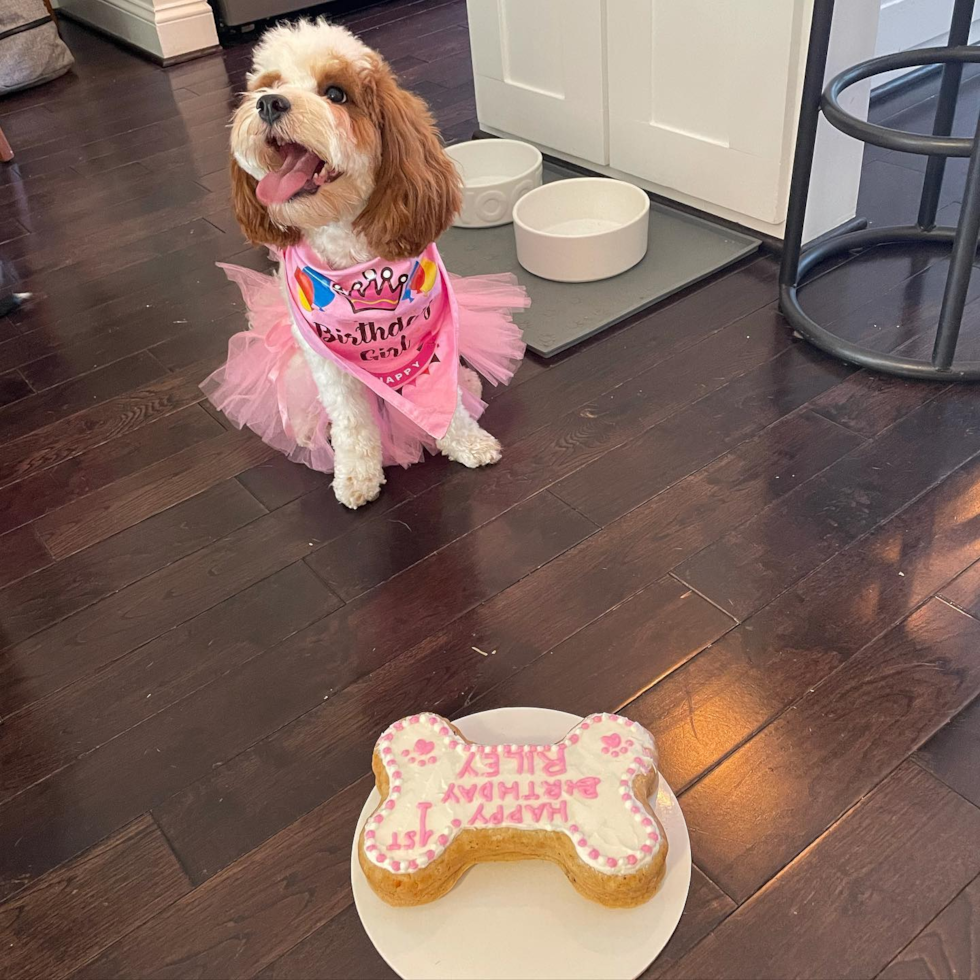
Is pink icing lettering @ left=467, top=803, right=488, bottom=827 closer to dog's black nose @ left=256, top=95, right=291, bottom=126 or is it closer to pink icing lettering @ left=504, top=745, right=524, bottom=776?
pink icing lettering @ left=504, top=745, right=524, bottom=776

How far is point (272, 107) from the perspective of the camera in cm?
131

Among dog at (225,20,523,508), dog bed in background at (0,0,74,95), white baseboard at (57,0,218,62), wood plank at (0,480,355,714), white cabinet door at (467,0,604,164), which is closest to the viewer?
dog at (225,20,523,508)

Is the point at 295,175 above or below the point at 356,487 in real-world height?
above

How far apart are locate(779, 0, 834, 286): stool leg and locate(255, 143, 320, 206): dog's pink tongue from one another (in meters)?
0.93

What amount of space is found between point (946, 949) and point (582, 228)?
1.75m

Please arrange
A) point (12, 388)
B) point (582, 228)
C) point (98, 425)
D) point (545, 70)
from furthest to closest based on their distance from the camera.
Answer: point (545, 70), point (582, 228), point (12, 388), point (98, 425)

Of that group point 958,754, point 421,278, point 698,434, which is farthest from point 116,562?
point 958,754

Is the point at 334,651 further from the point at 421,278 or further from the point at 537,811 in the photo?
the point at 421,278

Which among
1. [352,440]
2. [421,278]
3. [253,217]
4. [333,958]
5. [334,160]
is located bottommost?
[333,958]

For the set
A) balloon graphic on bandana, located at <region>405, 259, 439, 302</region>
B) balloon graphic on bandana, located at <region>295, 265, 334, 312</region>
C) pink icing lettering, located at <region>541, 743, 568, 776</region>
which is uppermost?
balloon graphic on bandana, located at <region>295, 265, 334, 312</region>

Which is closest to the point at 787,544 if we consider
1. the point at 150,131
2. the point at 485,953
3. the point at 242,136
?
the point at 485,953

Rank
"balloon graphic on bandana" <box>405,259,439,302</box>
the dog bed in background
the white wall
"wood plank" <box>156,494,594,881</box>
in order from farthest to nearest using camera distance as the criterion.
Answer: the dog bed in background → the white wall → "balloon graphic on bandana" <box>405,259,439,302</box> → "wood plank" <box>156,494,594,881</box>

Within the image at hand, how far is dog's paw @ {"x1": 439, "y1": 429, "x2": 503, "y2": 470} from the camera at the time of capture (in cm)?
175

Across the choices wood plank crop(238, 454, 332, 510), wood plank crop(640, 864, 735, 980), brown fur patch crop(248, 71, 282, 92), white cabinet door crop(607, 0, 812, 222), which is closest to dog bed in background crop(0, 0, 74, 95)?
white cabinet door crop(607, 0, 812, 222)
